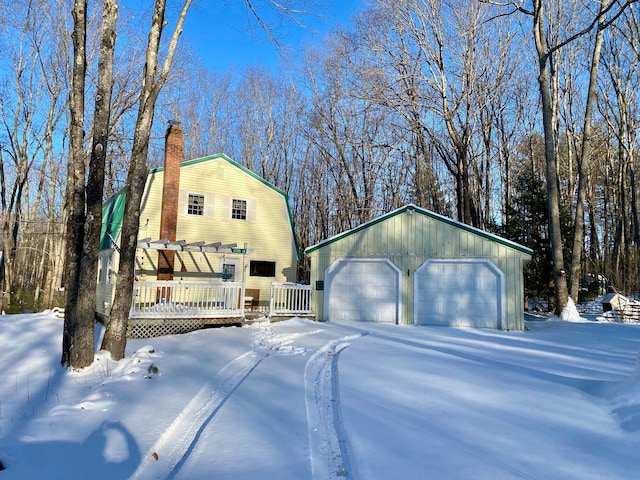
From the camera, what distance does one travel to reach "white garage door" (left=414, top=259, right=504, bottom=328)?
11.4m

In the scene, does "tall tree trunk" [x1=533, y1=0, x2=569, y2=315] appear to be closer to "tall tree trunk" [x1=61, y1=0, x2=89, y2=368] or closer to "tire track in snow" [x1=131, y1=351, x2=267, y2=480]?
"tire track in snow" [x1=131, y1=351, x2=267, y2=480]

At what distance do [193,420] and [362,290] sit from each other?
905cm

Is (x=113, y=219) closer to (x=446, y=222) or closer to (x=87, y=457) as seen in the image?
(x=446, y=222)

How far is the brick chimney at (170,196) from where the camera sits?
1310 cm

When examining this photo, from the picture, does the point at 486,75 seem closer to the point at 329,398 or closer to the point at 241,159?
the point at 241,159

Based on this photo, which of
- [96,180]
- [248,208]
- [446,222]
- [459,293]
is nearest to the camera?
[96,180]

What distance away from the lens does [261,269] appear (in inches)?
603

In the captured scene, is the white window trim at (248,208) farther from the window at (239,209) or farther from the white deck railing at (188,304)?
the white deck railing at (188,304)

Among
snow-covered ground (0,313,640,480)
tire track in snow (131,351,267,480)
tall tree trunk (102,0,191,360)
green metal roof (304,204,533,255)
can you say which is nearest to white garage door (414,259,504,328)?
green metal roof (304,204,533,255)

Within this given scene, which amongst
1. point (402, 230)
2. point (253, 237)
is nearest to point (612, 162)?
point (402, 230)

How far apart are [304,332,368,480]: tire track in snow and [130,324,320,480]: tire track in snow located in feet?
3.12

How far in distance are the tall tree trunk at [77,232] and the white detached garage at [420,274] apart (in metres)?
7.89

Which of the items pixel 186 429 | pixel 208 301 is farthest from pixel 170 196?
pixel 186 429

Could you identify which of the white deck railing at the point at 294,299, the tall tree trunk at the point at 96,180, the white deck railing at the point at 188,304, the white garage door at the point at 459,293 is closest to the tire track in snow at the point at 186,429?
the tall tree trunk at the point at 96,180
